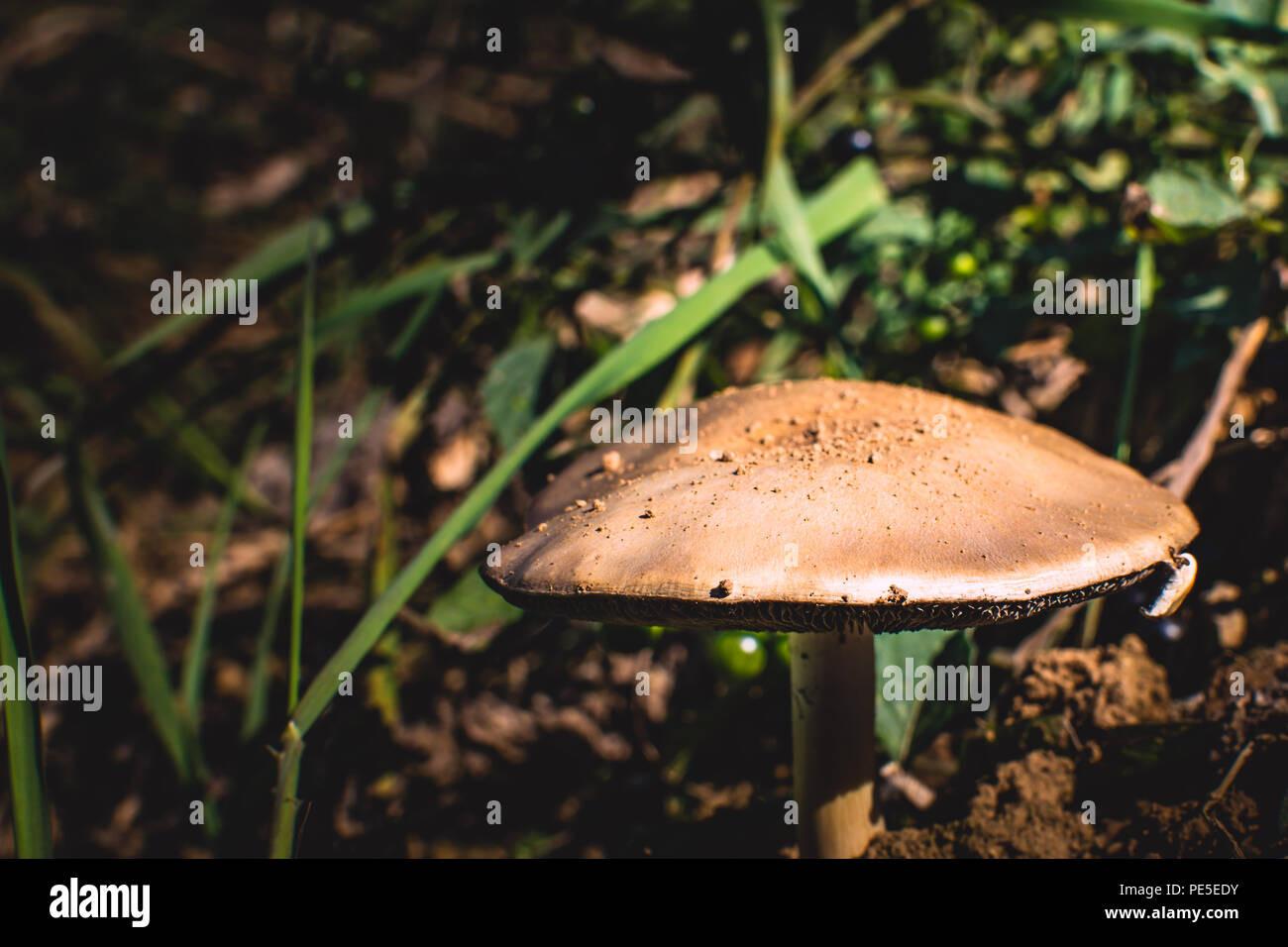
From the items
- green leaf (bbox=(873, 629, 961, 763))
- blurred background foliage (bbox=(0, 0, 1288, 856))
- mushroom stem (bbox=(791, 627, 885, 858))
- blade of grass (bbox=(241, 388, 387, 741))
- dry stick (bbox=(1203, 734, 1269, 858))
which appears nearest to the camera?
dry stick (bbox=(1203, 734, 1269, 858))

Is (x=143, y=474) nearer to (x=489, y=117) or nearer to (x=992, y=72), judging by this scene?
(x=489, y=117)

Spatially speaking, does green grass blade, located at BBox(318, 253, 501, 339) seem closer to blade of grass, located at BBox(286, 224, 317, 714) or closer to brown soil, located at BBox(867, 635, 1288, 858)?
blade of grass, located at BBox(286, 224, 317, 714)

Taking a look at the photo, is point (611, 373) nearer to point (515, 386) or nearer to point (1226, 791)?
point (515, 386)

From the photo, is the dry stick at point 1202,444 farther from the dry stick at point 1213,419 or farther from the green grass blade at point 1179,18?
the green grass blade at point 1179,18

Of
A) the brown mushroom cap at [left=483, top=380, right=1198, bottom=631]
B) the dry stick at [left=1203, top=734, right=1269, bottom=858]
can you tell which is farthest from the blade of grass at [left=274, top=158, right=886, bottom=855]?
the dry stick at [left=1203, top=734, right=1269, bottom=858]

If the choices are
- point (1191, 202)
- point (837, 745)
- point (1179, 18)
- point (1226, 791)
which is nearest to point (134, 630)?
point (837, 745)

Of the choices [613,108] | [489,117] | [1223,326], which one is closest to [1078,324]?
[1223,326]
